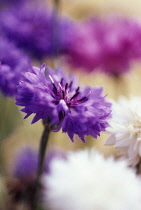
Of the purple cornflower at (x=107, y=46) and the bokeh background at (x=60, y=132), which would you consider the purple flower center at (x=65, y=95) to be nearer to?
the bokeh background at (x=60, y=132)

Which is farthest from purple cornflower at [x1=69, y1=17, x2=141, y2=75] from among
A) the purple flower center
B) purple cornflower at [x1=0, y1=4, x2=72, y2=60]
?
the purple flower center

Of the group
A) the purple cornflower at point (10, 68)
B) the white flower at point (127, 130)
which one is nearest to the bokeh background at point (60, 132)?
the purple cornflower at point (10, 68)

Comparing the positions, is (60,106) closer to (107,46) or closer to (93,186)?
(93,186)

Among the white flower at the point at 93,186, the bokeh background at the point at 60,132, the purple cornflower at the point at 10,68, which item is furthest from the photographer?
the bokeh background at the point at 60,132

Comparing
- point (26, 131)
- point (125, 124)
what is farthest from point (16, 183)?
point (125, 124)

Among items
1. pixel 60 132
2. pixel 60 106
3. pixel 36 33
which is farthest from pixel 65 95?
pixel 60 132

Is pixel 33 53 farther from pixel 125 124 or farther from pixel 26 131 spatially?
pixel 125 124
